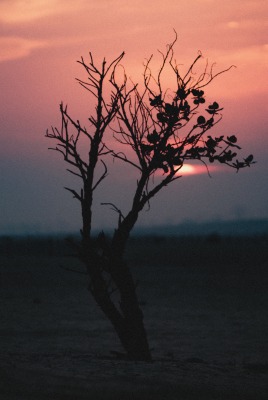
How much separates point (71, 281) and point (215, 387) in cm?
2337

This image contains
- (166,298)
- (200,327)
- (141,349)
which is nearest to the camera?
(141,349)

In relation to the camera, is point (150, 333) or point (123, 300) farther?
point (150, 333)

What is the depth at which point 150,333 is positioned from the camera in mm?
20000

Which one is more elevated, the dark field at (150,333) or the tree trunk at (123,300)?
the tree trunk at (123,300)

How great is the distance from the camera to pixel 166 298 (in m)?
27.6

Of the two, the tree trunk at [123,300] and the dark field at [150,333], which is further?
the tree trunk at [123,300]

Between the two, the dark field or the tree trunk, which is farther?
the tree trunk

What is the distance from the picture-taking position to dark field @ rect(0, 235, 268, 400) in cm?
966

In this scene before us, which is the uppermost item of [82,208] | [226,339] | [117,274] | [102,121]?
[102,121]

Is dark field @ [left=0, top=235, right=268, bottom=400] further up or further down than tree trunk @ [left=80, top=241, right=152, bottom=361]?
further down

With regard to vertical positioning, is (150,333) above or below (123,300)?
below

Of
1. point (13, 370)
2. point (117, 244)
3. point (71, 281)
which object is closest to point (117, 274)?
point (117, 244)

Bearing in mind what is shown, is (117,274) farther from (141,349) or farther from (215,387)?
(215,387)

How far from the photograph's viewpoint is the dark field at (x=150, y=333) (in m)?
9.66
